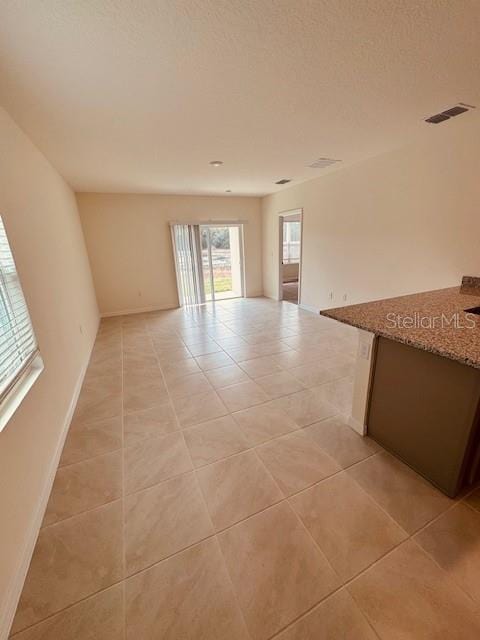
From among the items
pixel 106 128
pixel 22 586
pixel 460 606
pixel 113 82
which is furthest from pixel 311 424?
pixel 106 128

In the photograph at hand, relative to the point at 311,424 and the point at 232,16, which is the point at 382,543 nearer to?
the point at 311,424

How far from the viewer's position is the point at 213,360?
3.28 m

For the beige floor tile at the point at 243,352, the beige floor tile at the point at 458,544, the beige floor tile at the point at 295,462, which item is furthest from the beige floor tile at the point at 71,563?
the beige floor tile at the point at 243,352

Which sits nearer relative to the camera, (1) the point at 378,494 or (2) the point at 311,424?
(1) the point at 378,494

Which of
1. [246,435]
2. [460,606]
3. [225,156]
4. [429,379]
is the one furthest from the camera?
[225,156]

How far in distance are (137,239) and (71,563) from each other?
510 cm

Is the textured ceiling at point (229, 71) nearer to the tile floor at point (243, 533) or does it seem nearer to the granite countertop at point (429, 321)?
the granite countertop at point (429, 321)

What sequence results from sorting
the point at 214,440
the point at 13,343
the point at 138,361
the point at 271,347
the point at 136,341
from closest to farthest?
the point at 13,343, the point at 214,440, the point at 138,361, the point at 271,347, the point at 136,341

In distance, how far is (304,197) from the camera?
4812mm

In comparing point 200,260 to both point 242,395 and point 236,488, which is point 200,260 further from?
point 236,488

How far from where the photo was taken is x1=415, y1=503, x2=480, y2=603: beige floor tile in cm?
114

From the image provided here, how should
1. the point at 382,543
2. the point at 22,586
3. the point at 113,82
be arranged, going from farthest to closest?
the point at 113,82 < the point at 382,543 < the point at 22,586

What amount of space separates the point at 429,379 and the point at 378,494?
72 cm

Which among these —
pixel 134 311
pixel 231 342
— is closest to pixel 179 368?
pixel 231 342
